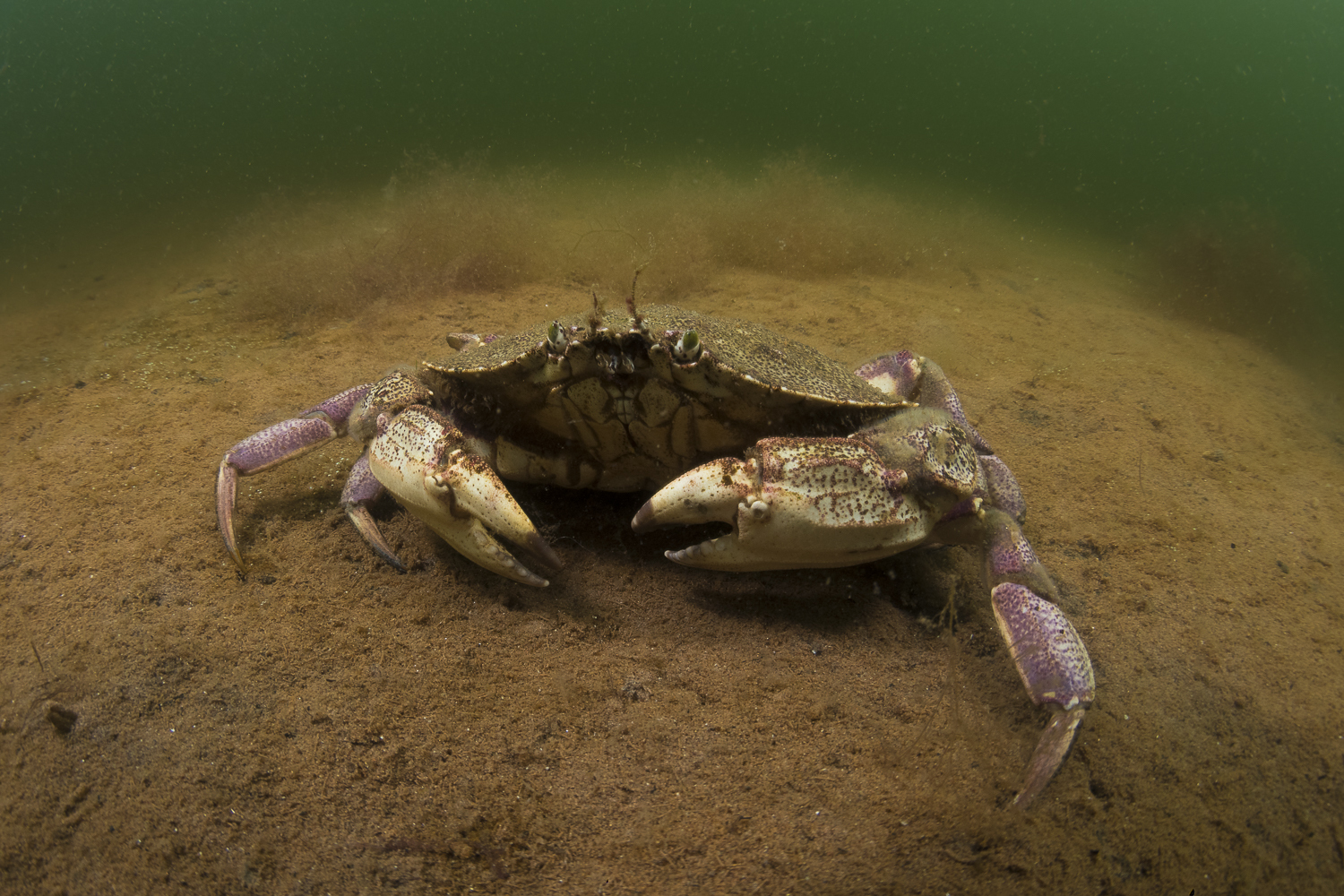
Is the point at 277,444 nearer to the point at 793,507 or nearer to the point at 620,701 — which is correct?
the point at 620,701

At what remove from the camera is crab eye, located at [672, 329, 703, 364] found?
239 cm

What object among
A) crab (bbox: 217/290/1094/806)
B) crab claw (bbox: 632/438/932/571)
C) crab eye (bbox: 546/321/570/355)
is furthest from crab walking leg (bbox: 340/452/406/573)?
crab claw (bbox: 632/438/932/571)

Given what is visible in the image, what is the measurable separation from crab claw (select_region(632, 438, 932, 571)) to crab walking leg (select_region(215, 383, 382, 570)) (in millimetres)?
1886

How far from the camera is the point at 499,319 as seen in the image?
585 centimetres

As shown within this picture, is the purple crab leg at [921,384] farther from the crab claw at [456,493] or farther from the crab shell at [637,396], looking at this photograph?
the crab claw at [456,493]

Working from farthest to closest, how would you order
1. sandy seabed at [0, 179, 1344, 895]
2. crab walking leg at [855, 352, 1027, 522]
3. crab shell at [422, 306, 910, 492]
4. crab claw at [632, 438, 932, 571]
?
crab walking leg at [855, 352, 1027, 522]
crab shell at [422, 306, 910, 492]
crab claw at [632, 438, 932, 571]
sandy seabed at [0, 179, 1344, 895]

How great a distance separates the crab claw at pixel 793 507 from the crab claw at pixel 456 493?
20.4 inches

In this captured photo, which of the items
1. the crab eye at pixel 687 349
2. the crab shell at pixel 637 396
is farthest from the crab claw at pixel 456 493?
the crab eye at pixel 687 349

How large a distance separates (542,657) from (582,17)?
36.6m

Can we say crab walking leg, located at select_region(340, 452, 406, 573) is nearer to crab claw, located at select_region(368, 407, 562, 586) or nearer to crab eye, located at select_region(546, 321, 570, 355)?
crab claw, located at select_region(368, 407, 562, 586)

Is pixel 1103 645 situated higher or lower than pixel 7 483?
higher

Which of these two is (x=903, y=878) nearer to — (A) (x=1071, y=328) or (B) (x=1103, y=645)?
(B) (x=1103, y=645)

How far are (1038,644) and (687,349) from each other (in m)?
1.69

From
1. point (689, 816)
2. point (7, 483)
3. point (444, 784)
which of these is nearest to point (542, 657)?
point (444, 784)
